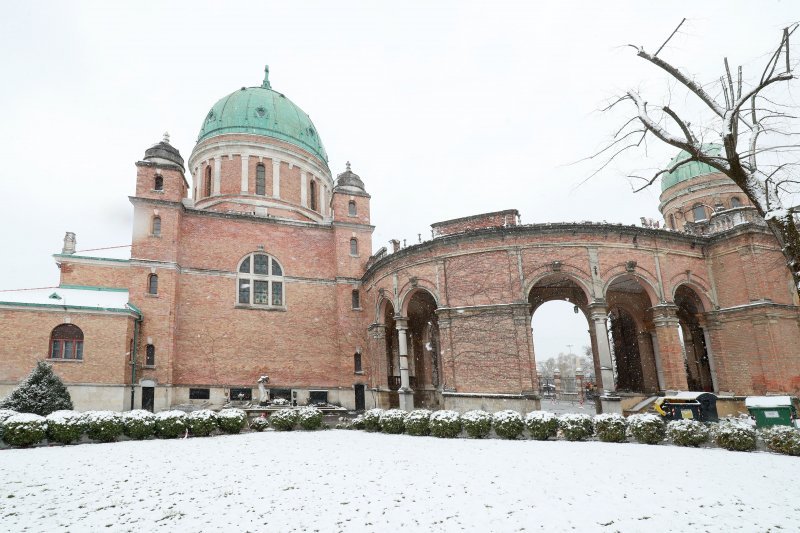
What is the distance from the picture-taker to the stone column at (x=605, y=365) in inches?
675

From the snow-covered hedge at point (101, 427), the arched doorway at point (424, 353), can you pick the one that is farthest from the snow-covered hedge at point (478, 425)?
the arched doorway at point (424, 353)

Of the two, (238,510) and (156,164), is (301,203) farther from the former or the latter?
(238,510)

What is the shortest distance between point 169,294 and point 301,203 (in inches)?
428

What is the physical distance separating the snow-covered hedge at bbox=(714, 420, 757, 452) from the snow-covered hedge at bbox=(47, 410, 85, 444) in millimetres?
18437

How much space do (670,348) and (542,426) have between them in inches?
310

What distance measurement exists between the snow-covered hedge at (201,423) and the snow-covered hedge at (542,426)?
35.2ft

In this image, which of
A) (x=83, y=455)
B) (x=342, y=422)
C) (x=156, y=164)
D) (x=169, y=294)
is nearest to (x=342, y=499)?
(x=83, y=455)

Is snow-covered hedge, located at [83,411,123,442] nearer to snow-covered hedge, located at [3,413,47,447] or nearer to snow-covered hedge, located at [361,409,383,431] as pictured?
snow-covered hedge, located at [3,413,47,447]

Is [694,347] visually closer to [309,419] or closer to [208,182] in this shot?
[309,419]

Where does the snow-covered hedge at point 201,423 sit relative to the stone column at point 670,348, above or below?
below

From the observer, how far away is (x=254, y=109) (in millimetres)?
30438

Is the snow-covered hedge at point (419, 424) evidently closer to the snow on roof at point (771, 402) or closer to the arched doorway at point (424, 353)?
the snow on roof at point (771, 402)

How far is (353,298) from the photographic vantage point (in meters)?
26.2

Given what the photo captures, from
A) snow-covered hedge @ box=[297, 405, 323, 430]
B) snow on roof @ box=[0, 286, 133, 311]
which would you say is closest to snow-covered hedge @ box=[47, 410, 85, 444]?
snow-covered hedge @ box=[297, 405, 323, 430]
